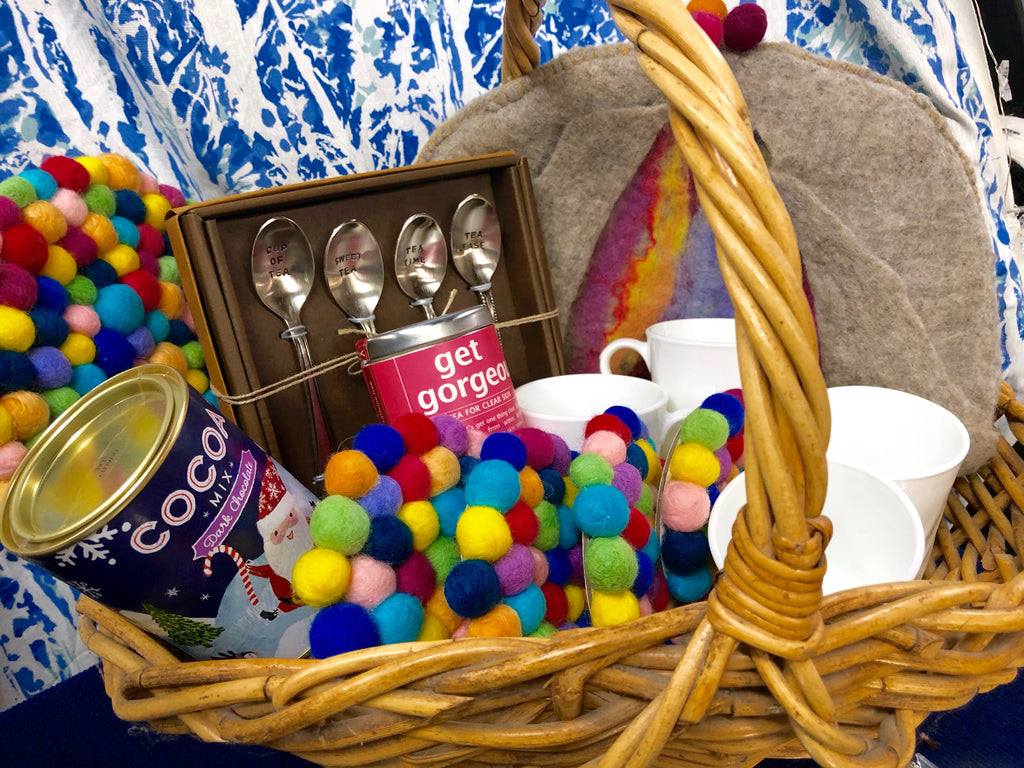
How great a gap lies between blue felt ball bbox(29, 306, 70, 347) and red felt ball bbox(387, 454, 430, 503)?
27 centimetres

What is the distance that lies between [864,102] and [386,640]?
0.58m

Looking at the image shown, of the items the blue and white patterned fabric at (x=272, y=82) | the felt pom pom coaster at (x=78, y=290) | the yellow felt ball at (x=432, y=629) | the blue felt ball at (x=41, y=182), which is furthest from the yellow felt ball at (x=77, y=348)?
the yellow felt ball at (x=432, y=629)

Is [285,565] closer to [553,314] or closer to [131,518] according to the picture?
[131,518]

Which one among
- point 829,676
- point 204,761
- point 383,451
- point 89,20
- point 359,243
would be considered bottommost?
point 204,761

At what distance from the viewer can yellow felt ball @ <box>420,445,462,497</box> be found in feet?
1.35

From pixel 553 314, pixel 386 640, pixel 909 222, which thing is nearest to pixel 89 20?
pixel 553 314

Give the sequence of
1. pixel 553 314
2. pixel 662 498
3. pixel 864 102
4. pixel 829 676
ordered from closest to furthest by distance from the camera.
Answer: pixel 829 676 < pixel 662 498 < pixel 864 102 < pixel 553 314

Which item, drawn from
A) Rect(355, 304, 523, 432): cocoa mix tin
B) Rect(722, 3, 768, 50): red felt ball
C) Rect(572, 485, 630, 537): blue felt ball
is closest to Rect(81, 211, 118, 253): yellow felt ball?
Rect(355, 304, 523, 432): cocoa mix tin

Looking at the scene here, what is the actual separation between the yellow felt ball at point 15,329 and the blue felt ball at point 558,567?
14.9 inches

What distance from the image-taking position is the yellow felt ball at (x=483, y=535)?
360 millimetres

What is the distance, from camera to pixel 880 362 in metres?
0.62

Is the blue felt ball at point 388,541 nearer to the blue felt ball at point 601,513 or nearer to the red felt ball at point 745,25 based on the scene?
the blue felt ball at point 601,513

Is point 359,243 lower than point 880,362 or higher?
higher

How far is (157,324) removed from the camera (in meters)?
0.55
